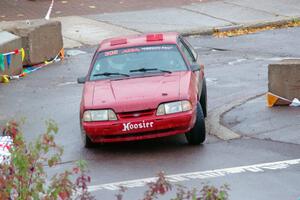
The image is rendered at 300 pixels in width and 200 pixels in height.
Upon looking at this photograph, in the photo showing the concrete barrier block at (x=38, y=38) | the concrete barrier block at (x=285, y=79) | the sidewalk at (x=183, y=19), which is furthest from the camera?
the sidewalk at (x=183, y=19)

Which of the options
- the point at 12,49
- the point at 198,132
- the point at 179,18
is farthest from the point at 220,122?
the point at 179,18

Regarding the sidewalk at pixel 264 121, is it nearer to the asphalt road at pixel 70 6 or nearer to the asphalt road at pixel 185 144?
the asphalt road at pixel 185 144

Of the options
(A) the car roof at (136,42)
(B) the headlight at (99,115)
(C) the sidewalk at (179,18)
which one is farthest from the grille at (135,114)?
(C) the sidewalk at (179,18)

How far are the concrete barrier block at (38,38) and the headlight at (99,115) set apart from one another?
26.9 feet

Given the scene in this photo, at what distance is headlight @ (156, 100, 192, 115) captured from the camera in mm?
10969

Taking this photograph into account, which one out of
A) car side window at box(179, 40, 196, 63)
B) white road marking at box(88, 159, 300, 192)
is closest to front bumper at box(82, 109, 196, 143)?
white road marking at box(88, 159, 300, 192)

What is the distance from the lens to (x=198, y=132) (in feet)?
37.6

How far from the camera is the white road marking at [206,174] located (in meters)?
9.90

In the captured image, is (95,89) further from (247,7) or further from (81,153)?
(247,7)

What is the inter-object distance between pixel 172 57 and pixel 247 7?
12.9 meters

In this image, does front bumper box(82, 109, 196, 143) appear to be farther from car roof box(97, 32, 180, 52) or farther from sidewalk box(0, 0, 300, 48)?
sidewalk box(0, 0, 300, 48)

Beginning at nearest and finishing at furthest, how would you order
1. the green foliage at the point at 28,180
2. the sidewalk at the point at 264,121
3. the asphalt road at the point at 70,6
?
the green foliage at the point at 28,180 < the sidewalk at the point at 264,121 < the asphalt road at the point at 70,6

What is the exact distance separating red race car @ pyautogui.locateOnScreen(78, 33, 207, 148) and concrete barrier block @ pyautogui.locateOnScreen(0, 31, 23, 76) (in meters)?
5.37

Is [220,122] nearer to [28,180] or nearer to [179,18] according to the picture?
[28,180]
